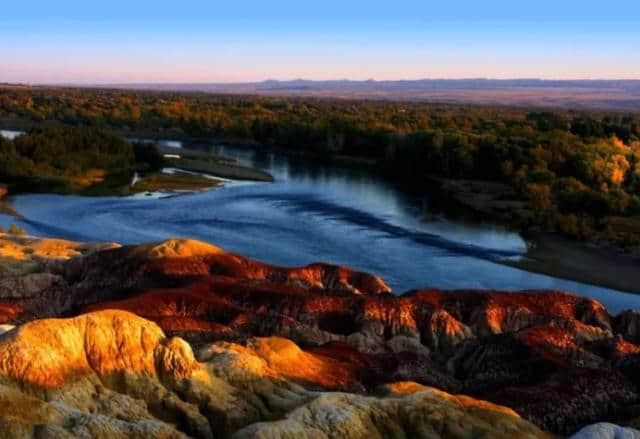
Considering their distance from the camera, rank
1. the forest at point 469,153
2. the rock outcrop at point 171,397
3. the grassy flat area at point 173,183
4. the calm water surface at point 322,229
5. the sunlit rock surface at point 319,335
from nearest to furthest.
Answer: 1. the rock outcrop at point 171,397
2. the sunlit rock surface at point 319,335
3. the calm water surface at point 322,229
4. the forest at point 469,153
5. the grassy flat area at point 173,183

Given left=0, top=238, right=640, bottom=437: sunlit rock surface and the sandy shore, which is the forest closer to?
the sandy shore

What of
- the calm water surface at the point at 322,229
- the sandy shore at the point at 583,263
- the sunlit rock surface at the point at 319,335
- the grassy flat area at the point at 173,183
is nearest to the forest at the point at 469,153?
the sandy shore at the point at 583,263

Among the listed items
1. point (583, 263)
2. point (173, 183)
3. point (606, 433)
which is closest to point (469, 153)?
point (173, 183)

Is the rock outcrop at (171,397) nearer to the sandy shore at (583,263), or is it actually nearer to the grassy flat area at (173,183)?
the sandy shore at (583,263)

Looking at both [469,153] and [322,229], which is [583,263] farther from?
[469,153]

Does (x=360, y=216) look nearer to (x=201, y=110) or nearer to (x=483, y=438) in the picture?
(x=483, y=438)

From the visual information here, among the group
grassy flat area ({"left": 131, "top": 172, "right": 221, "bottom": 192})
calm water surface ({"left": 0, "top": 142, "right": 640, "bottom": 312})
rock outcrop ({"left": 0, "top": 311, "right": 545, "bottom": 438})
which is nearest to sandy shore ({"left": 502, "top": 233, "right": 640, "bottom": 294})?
calm water surface ({"left": 0, "top": 142, "right": 640, "bottom": 312})
